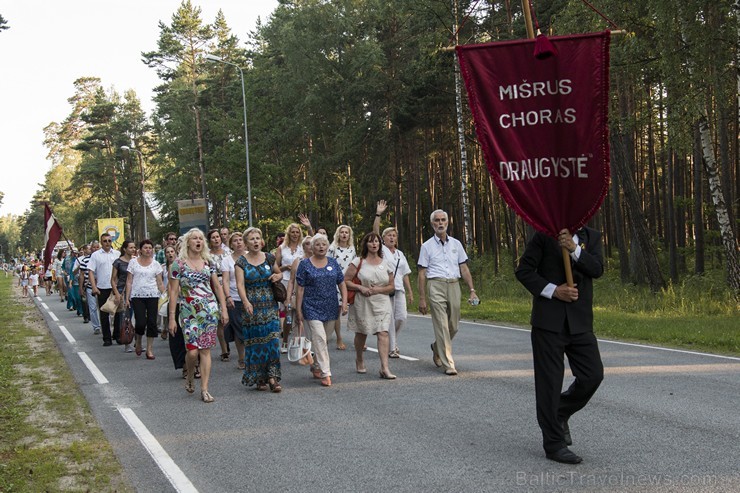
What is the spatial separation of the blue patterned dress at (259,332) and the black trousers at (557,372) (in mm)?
4509

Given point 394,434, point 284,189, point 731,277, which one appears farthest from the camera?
point 284,189

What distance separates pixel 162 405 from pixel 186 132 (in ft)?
189

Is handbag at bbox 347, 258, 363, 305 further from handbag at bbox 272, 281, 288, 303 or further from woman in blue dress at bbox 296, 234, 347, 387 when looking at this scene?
handbag at bbox 272, 281, 288, 303

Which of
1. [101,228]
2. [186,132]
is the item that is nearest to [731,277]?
[101,228]

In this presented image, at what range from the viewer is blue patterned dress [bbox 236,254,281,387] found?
985 centimetres

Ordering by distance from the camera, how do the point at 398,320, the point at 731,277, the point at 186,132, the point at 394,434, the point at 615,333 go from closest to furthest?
the point at 394,434 → the point at 398,320 → the point at 615,333 → the point at 731,277 → the point at 186,132

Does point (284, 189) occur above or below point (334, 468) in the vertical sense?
above

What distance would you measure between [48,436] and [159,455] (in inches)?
65.1

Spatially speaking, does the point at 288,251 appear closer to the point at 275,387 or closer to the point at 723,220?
the point at 275,387

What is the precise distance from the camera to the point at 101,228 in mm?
55688

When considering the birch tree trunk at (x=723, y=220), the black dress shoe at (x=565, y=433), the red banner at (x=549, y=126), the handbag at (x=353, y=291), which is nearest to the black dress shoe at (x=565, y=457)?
the black dress shoe at (x=565, y=433)

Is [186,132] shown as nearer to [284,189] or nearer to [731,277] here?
[284,189]

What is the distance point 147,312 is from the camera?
1385 centimetres

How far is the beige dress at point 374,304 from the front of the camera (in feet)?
34.5
